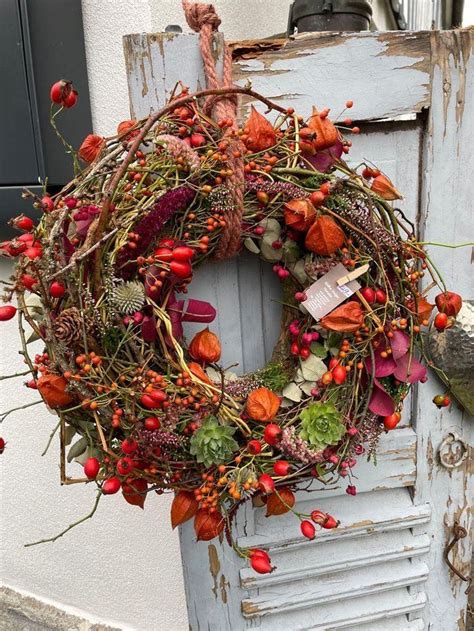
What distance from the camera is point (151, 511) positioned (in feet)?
5.62

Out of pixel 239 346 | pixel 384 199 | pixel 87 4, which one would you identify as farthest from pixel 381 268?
pixel 87 4

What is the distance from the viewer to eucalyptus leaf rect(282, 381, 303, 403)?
0.93m

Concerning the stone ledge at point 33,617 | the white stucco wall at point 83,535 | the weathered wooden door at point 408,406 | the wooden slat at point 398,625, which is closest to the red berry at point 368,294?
the weathered wooden door at point 408,406

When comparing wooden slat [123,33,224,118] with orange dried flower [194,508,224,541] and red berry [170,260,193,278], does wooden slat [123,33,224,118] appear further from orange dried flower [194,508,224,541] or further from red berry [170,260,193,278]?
orange dried flower [194,508,224,541]

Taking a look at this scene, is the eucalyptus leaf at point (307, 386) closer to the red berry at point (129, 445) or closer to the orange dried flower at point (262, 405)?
the orange dried flower at point (262, 405)

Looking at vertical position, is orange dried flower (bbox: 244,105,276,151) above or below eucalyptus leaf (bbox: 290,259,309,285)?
above

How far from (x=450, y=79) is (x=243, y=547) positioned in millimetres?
1034

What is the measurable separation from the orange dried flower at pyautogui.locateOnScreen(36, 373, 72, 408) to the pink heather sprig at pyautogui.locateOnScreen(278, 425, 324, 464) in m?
0.34

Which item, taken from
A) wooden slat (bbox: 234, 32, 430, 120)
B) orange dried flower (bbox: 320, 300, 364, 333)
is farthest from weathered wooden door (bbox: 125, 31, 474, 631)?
orange dried flower (bbox: 320, 300, 364, 333)

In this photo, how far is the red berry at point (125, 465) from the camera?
84 cm

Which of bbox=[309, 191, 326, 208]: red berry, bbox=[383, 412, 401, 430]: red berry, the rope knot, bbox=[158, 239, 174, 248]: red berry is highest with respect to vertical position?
the rope knot

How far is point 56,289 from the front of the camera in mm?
800

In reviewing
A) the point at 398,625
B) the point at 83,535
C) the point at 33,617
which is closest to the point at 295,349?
the point at 398,625

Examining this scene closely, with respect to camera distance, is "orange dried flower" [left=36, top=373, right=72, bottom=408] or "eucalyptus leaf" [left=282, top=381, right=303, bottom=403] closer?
"orange dried flower" [left=36, top=373, right=72, bottom=408]
